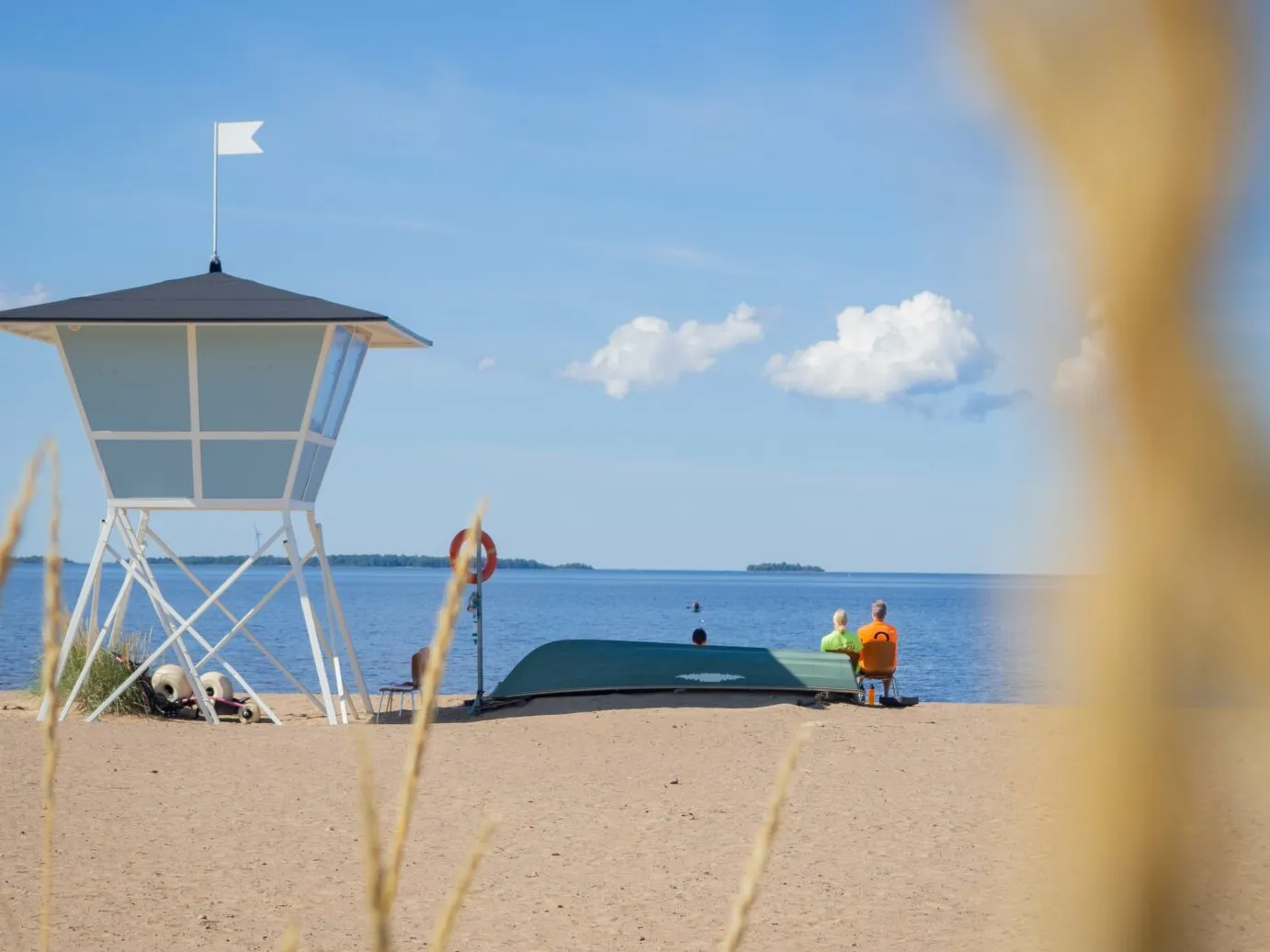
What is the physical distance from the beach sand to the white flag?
20.5ft

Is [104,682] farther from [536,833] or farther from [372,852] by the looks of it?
[372,852]

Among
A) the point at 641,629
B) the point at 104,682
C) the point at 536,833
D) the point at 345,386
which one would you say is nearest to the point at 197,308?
the point at 345,386

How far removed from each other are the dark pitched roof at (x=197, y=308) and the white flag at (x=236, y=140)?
4.83 feet

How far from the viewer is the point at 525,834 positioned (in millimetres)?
8672

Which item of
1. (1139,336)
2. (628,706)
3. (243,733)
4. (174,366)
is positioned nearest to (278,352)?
(174,366)

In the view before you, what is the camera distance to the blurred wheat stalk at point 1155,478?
658mm

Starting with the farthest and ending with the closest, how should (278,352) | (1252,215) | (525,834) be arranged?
1. (278,352)
2. (525,834)
3. (1252,215)

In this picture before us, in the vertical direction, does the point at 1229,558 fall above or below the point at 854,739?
above

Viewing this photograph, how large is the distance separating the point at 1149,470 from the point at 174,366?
14439mm

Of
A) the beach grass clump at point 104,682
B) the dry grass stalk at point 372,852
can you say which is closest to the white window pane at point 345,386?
the beach grass clump at point 104,682

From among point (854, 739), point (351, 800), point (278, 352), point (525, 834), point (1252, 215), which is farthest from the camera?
point (278, 352)

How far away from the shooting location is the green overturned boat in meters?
15.3

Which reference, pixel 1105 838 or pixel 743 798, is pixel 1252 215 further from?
pixel 743 798

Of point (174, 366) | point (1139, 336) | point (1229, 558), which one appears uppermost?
point (174, 366)
